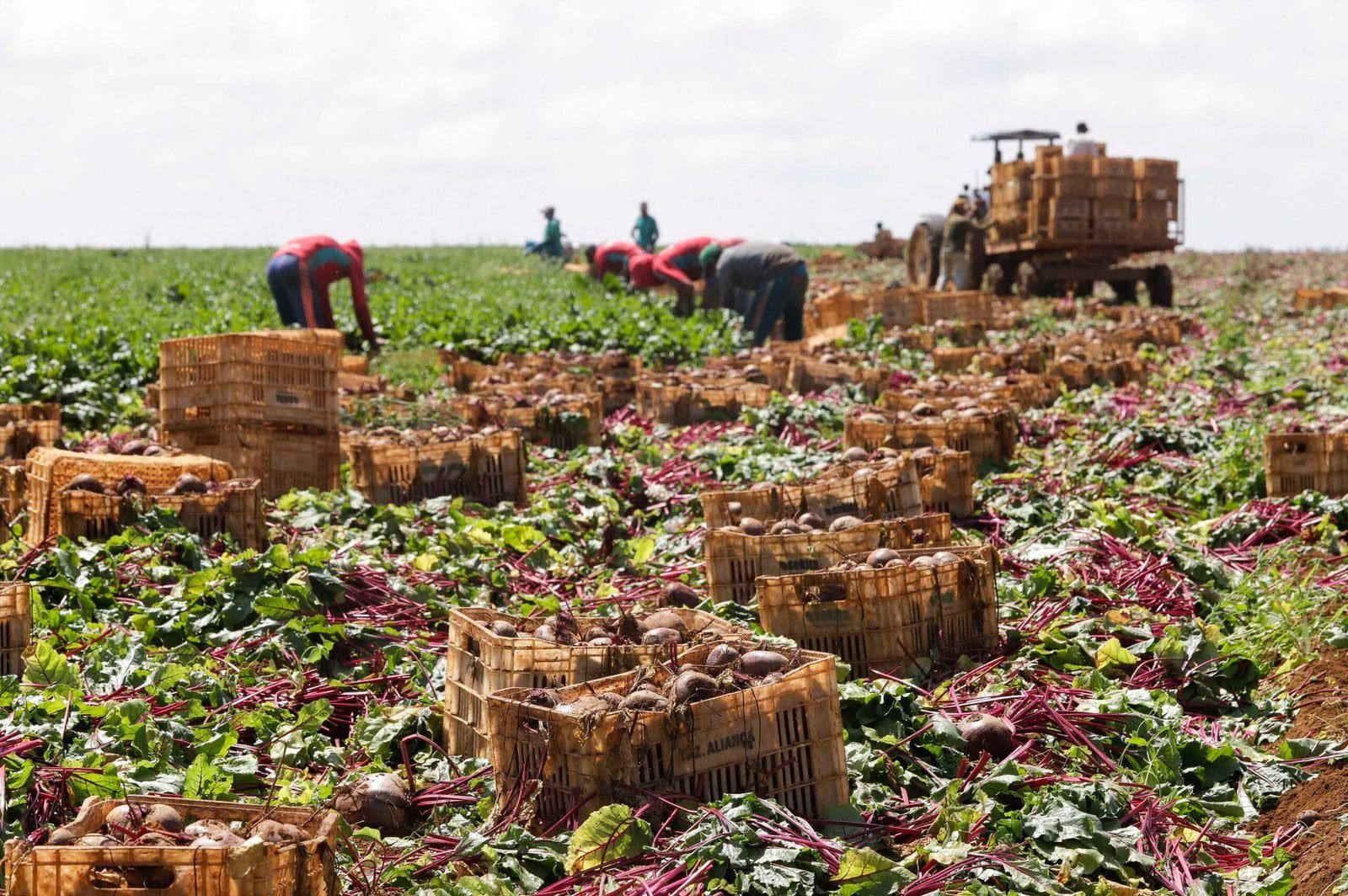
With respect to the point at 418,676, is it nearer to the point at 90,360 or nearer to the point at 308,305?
the point at 90,360

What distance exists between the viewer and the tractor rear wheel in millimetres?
29562

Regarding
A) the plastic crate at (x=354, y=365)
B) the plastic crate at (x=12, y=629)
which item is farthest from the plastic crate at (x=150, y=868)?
the plastic crate at (x=354, y=365)

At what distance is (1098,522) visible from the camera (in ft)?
28.5

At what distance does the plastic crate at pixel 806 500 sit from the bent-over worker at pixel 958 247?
62.2ft

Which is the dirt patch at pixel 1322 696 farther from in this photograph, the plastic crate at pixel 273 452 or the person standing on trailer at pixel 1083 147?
the person standing on trailer at pixel 1083 147

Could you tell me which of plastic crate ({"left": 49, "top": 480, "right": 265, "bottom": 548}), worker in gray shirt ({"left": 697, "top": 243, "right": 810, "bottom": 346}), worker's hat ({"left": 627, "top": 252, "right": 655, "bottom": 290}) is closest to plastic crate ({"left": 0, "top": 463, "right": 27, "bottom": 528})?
plastic crate ({"left": 49, "top": 480, "right": 265, "bottom": 548})

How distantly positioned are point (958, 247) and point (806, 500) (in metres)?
19.6

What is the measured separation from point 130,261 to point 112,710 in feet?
144

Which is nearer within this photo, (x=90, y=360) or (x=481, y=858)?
(x=481, y=858)

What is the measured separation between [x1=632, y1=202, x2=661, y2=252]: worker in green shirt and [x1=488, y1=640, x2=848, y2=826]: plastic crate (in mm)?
30304

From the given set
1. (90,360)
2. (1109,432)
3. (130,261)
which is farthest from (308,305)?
(130,261)

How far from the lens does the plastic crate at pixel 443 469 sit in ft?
33.2

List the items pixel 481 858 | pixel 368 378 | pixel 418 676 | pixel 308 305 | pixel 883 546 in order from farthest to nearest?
1. pixel 308 305
2. pixel 368 378
3. pixel 883 546
4. pixel 418 676
5. pixel 481 858

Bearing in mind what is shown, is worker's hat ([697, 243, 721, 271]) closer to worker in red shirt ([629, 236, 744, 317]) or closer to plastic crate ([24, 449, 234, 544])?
worker in red shirt ([629, 236, 744, 317])
